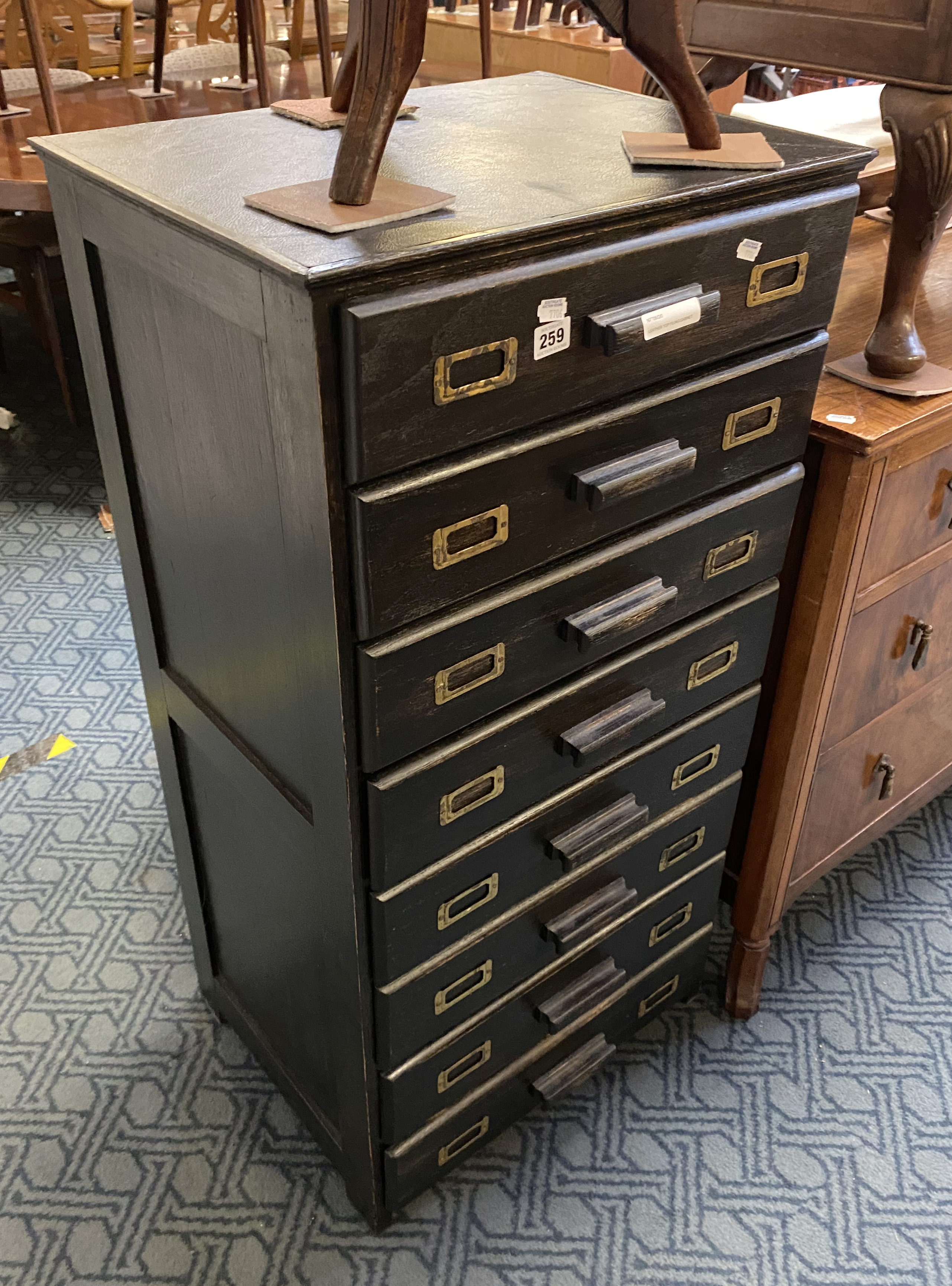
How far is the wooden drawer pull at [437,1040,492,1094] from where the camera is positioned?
3.62 ft

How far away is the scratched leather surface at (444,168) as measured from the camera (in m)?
0.68

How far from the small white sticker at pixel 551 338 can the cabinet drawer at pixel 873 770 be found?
29.4 inches

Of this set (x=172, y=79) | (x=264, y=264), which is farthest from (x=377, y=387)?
(x=172, y=79)

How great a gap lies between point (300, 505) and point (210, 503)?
177 mm

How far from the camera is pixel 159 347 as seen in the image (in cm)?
84

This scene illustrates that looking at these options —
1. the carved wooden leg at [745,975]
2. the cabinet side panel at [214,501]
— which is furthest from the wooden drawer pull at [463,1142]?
the cabinet side panel at [214,501]

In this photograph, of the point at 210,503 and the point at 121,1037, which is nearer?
the point at 210,503

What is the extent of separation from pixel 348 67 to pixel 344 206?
0.87 feet

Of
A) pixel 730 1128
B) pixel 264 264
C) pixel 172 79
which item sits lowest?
pixel 730 1128

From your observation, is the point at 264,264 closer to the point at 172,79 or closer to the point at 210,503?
the point at 210,503

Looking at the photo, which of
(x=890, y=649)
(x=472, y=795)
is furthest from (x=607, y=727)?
(x=890, y=649)

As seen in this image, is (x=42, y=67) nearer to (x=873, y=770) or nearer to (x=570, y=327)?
(x=570, y=327)

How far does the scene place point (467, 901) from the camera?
99cm

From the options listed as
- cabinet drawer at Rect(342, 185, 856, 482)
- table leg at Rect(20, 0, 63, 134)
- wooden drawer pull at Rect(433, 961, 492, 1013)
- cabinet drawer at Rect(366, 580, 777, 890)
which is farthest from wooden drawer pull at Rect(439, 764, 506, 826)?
table leg at Rect(20, 0, 63, 134)
